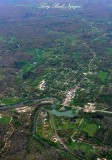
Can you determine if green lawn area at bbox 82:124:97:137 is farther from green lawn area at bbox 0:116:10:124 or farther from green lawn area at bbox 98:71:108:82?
green lawn area at bbox 98:71:108:82

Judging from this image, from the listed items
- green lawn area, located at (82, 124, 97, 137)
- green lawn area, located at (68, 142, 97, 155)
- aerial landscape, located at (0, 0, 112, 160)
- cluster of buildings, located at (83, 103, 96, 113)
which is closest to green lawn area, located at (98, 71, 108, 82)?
aerial landscape, located at (0, 0, 112, 160)

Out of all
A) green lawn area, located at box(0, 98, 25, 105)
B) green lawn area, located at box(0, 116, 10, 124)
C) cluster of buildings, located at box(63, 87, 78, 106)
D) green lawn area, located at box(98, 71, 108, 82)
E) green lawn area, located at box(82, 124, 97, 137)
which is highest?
green lawn area, located at box(82, 124, 97, 137)

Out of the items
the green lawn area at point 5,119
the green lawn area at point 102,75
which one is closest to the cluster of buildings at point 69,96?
the green lawn area at point 102,75

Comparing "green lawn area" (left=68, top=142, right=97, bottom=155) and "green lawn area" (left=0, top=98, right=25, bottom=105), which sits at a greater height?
"green lawn area" (left=68, top=142, right=97, bottom=155)

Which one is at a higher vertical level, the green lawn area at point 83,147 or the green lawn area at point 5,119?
the green lawn area at point 83,147

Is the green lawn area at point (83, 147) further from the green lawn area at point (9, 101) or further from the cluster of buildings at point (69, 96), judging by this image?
the green lawn area at point (9, 101)

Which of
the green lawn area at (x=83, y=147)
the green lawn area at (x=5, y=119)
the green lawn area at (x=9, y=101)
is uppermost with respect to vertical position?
the green lawn area at (x=83, y=147)

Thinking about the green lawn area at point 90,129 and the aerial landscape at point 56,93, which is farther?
the green lawn area at point 90,129

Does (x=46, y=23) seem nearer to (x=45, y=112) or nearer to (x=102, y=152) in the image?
(x=45, y=112)

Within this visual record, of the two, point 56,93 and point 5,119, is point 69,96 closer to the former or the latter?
point 56,93

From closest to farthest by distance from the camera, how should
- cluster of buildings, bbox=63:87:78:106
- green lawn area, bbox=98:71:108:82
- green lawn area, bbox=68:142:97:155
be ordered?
green lawn area, bbox=68:142:97:155
cluster of buildings, bbox=63:87:78:106
green lawn area, bbox=98:71:108:82
